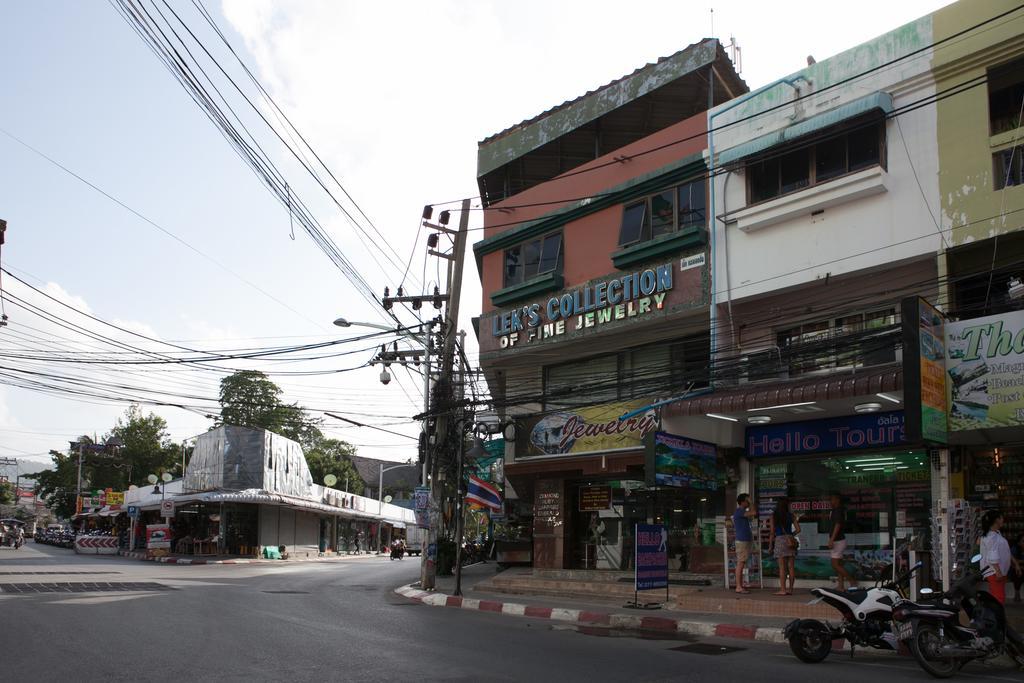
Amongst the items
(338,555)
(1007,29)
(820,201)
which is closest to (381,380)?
(820,201)

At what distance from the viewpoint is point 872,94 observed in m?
15.8

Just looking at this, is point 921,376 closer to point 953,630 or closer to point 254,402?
point 953,630

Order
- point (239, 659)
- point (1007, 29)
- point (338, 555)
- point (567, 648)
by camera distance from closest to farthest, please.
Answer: point (239, 659) < point (567, 648) < point (1007, 29) < point (338, 555)

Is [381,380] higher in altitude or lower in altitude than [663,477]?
higher

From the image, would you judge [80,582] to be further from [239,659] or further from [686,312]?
[686,312]

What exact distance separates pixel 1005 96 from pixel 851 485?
26.0ft

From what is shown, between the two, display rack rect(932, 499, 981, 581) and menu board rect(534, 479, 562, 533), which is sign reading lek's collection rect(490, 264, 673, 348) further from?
display rack rect(932, 499, 981, 581)

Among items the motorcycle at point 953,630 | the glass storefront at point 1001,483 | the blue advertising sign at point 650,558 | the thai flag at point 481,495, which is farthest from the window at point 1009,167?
the thai flag at point 481,495

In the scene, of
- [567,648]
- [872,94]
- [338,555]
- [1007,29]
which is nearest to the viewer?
[567,648]

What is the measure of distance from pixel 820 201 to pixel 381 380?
50.9 feet

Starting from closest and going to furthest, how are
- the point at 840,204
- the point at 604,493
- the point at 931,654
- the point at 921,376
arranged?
1. the point at 931,654
2. the point at 921,376
3. the point at 840,204
4. the point at 604,493

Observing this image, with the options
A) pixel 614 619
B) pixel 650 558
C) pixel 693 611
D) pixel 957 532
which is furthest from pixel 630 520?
pixel 957 532

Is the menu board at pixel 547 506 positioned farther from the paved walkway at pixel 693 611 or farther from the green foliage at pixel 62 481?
Answer: the green foliage at pixel 62 481

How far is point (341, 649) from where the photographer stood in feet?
34.0
